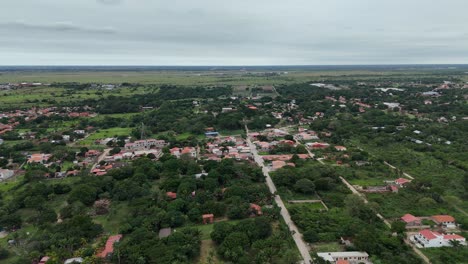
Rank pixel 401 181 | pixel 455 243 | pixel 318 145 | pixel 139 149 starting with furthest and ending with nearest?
1. pixel 139 149
2. pixel 318 145
3. pixel 401 181
4. pixel 455 243

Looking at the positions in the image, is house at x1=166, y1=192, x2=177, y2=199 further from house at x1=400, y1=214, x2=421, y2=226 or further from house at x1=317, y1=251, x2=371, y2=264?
house at x1=400, y1=214, x2=421, y2=226

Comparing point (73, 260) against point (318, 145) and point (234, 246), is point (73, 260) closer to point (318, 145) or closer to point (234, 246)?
point (234, 246)

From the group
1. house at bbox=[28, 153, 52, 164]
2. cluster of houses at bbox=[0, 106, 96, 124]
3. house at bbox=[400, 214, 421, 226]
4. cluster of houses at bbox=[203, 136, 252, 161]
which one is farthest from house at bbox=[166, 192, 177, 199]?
cluster of houses at bbox=[0, 106, 96, 124]

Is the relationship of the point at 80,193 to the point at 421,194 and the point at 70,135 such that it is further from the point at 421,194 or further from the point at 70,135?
the point at 421,194

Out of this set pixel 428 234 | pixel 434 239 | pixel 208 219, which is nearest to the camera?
pixel 434 239

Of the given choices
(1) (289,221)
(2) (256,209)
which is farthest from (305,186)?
(2) (256,209)

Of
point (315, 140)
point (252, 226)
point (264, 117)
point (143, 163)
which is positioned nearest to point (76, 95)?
point (264, 117)

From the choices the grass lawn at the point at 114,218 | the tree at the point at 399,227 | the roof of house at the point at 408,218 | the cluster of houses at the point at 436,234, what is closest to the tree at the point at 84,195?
the grass lawn at the point at 114,218
